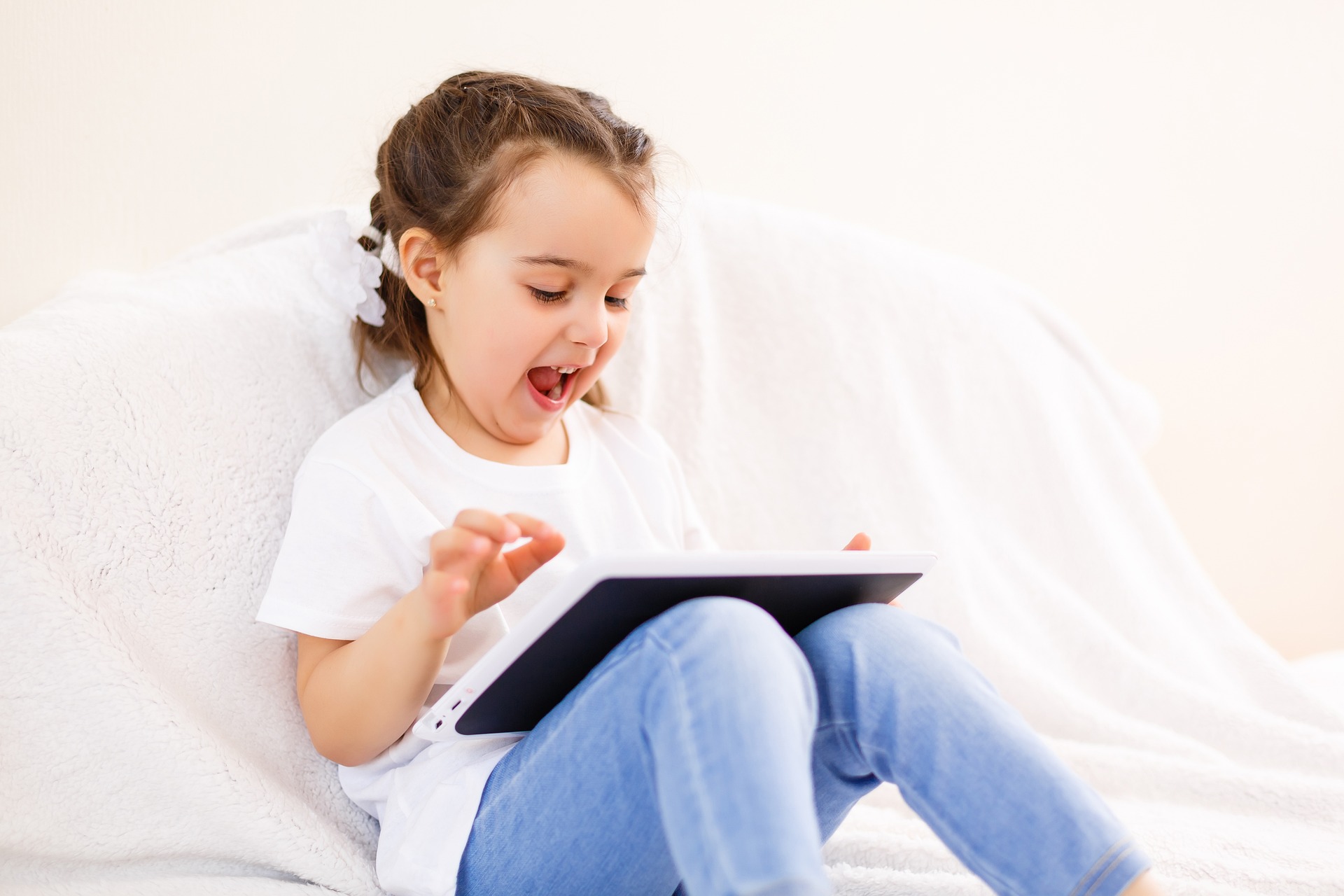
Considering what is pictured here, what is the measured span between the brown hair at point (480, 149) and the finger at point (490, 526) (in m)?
0.29

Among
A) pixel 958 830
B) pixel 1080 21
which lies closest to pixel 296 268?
pixel 958 830

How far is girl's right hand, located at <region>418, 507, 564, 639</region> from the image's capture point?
0.60 m

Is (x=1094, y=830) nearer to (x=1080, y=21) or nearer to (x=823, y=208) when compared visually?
(x=823, y=208)

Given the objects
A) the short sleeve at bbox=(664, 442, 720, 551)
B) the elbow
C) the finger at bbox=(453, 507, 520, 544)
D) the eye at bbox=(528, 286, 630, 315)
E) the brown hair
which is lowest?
the elbow

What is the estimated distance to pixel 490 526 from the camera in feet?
1.95

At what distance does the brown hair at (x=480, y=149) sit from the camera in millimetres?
794

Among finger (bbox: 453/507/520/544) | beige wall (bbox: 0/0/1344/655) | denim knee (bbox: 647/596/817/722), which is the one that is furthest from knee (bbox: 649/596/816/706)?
beige wall (bbox: 0/0/1344/655)

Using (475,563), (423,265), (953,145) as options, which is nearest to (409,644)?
(475,563)

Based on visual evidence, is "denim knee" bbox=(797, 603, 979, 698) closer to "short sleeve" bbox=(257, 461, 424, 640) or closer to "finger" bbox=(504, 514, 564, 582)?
"finger" bbox=(504, 514, 564, 582)

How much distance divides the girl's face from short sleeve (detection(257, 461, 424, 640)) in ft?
0.43

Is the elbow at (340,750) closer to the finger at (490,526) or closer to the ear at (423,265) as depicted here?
the finger at (490,526)

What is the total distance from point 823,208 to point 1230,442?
86 cm

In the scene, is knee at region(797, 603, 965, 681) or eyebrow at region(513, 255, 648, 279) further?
eyebrow at region(513, 255, 648, 279)

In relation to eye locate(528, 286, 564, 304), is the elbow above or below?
below
